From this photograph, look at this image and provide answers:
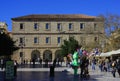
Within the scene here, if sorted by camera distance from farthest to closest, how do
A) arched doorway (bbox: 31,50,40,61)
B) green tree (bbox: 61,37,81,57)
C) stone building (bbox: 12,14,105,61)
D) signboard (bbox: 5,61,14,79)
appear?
1. arched doorway (bbox: 31,50,40,61)
2. stone building (bbox: 12,14,105,61)
3. green tree (bbox: 61,37,81,57)
4. signboard (bbox: 5,61,14,79)

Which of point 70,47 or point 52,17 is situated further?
point 52,17

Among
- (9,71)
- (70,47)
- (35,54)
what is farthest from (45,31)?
(9,71)

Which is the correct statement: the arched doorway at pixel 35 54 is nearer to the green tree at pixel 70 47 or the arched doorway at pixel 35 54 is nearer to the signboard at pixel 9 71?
the green tree at pixel 70 47

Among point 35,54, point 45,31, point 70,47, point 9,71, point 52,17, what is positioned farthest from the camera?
point 45,31

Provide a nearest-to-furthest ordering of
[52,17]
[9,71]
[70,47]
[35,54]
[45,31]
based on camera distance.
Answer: [9,71]
[70,47]
[52,17]
[35,54]
[45,31]

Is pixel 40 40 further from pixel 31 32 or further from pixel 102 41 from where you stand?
pixel 102 41

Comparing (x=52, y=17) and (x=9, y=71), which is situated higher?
(x=52, y=17)

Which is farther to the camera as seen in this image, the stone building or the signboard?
the stone building

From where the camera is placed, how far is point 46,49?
9738 centimetres

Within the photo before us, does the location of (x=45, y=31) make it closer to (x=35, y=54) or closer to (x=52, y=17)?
(x=52, y=17)

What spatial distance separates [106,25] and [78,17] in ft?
121

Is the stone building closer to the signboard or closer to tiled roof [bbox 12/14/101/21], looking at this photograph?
tiled roof [bbox 12/14/101/21]

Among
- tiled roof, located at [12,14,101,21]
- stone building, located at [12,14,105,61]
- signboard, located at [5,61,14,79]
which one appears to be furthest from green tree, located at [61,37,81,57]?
signboard, located at [5,61,14,79]

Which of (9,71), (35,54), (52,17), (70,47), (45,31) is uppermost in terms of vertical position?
(52,17)
